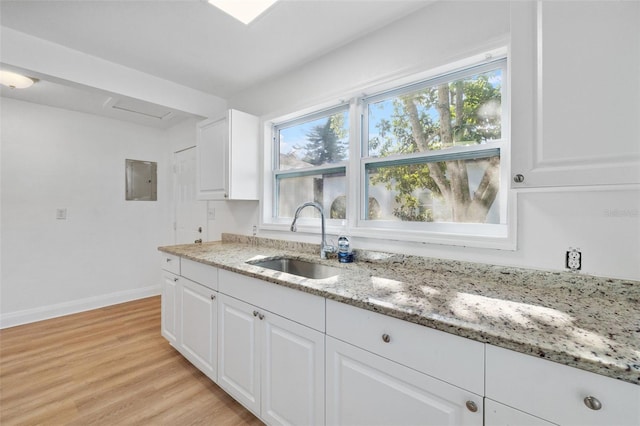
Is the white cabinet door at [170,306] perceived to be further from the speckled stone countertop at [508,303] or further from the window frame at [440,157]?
the window frame at [440,157]

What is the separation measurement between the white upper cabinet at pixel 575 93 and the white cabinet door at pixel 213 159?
2.09m

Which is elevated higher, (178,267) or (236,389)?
(178,267)

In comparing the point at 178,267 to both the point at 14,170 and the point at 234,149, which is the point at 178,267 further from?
the point at 14,170

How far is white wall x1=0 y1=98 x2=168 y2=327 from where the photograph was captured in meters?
2.87

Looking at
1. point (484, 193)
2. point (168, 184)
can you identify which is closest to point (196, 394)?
point (484, 193)

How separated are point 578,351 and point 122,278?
4355 millimetres

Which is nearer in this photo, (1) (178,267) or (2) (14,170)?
(1) (178,267)

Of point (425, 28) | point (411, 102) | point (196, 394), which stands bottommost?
point (196, 394)

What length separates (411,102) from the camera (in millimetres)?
1790

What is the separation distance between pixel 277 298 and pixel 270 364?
0.36 metres

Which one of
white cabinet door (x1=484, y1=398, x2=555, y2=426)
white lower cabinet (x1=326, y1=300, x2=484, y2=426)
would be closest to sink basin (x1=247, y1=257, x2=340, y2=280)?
white lower cabinet (x1=326, y1=300, x2=484, y2=426)

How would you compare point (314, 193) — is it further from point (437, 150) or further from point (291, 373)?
point (291, 373)

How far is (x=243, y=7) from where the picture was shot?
1.62 metres

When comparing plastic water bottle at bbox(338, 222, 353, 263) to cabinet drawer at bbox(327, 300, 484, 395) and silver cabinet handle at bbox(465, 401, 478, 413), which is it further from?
silver cabinet handle at bbox(465, 401, 478, 413)
